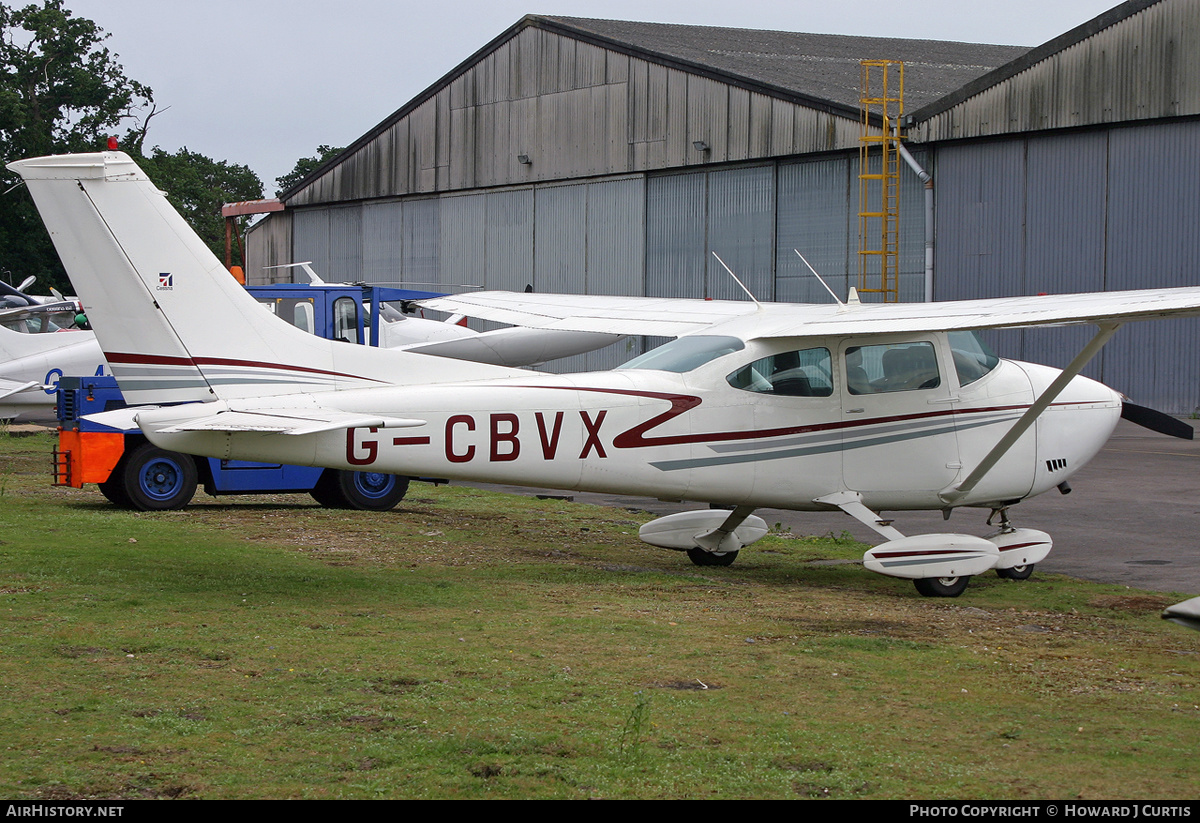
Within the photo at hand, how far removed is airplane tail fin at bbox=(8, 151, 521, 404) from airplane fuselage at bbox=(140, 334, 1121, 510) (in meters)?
0.41

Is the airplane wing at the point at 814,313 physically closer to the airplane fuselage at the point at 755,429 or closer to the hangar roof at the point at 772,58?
the airplane fuselage at the point at 755,429

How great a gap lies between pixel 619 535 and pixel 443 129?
3018 centimetres

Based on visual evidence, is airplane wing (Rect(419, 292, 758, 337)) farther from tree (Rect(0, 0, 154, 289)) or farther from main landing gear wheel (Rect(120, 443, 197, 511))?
tree (Rect(0, 0, 154, 289))

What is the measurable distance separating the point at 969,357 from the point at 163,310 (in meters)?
6.42

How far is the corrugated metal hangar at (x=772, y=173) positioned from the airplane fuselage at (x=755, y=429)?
57.2 ft

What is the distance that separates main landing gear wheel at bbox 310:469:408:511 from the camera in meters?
14.3

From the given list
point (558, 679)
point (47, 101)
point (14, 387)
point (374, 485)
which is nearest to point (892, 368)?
point (558, 679)

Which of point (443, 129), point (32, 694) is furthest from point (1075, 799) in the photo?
point (443, 129)

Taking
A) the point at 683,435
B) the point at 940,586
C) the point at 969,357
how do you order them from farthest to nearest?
the point at 969,357 → the point at 683,435 → the point at 940,586

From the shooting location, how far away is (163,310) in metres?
8.97

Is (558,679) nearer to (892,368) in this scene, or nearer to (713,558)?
(713,558)

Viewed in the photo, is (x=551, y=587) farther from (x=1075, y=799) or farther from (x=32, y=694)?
(x=1075, y=799)

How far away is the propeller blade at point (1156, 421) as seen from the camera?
1055 cm

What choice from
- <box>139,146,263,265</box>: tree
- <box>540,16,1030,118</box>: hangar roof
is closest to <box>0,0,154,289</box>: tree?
<box>139,146,263,265</box>: tree
